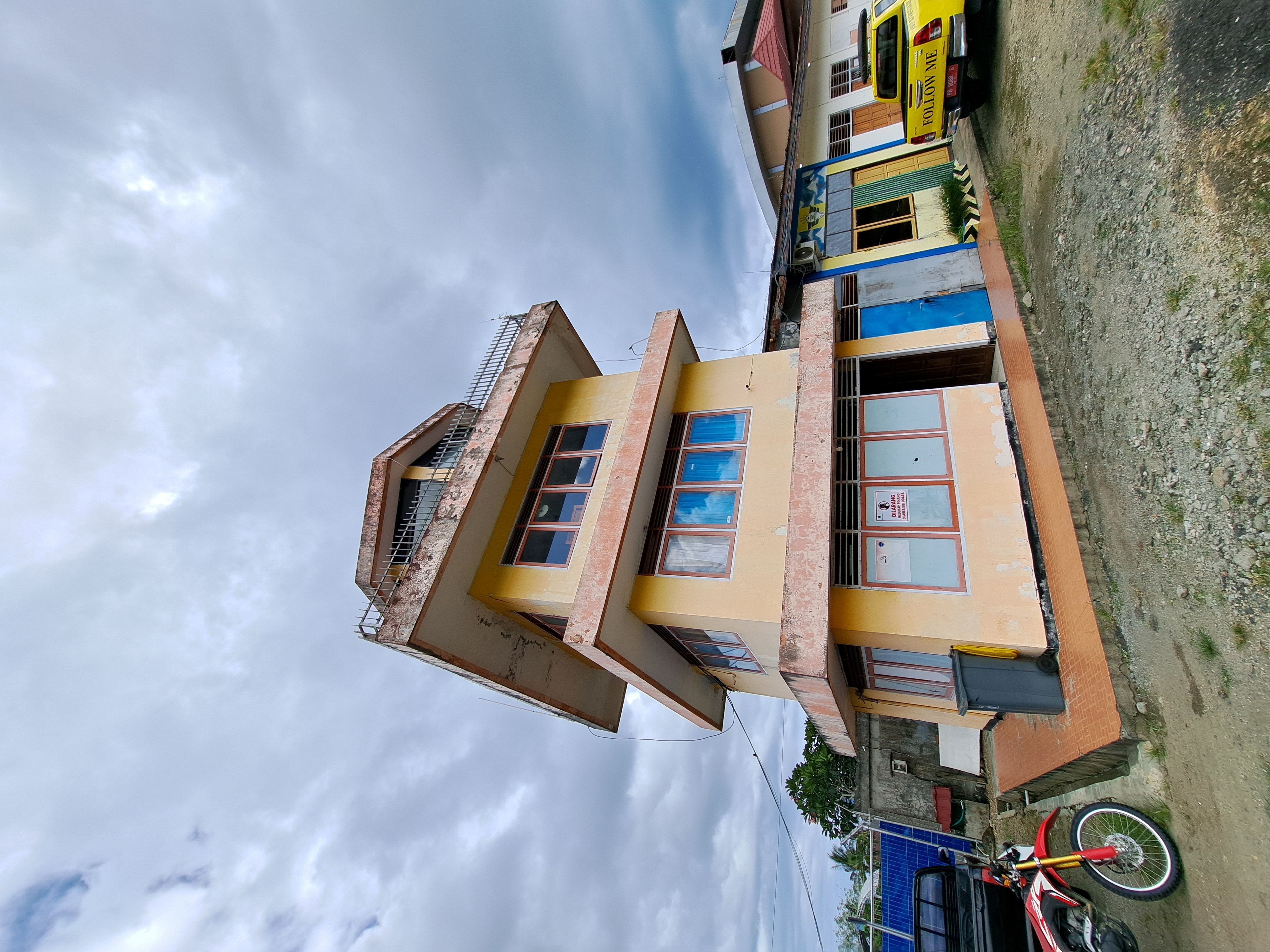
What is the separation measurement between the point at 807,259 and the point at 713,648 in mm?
11999

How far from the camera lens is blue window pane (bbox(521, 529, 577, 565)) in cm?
867

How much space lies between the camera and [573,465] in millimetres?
9742

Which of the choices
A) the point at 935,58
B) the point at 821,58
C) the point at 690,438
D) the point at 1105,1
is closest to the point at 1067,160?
the point at 1105,1

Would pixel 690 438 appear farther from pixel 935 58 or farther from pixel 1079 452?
pixel 935 58

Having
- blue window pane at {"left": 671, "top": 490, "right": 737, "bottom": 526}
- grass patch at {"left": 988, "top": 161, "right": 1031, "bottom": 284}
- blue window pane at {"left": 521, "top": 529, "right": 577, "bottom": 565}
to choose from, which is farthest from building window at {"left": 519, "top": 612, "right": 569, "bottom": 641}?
grass patch at {"left": 988, "top": 161, "right": 1031, "bottom": 284}

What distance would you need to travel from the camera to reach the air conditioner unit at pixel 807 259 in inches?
570

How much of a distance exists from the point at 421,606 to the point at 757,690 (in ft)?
26.1

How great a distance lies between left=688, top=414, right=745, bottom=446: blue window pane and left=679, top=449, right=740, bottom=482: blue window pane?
0.91ft

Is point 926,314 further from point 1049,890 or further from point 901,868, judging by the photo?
point 901,868

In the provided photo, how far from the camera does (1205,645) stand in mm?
4281

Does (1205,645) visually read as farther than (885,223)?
No

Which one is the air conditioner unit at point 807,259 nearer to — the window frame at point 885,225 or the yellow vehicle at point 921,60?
the window frame at point 885,225

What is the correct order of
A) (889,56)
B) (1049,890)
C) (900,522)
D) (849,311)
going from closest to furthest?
(1049,890) < (900,522) < (889,56) < (849,311)

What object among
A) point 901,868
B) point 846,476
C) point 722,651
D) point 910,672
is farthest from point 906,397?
point 901,868
